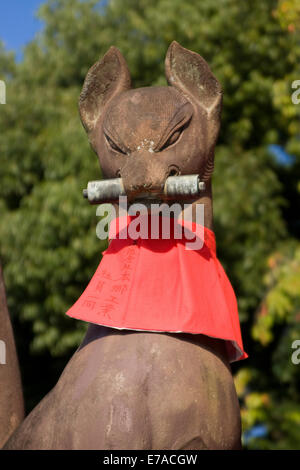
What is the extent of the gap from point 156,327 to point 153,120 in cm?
67

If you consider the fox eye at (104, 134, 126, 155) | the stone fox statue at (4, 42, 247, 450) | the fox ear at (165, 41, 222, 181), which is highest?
the fox ear at (165, 41, 222, 181)

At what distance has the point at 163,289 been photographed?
6.38 feet

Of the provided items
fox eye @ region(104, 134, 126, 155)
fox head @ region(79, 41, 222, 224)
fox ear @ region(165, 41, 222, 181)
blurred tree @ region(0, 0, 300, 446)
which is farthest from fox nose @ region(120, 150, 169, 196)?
blurred tree @ region(0, 0, 300, 446)

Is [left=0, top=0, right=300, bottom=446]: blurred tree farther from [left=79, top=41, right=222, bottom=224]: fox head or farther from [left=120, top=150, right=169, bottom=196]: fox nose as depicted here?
[left=120, top=150, right=169, bottom=196]: fox nose

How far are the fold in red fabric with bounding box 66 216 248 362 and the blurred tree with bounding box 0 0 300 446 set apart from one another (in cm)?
370

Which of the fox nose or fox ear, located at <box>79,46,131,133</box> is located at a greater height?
fox ear, located at <box>79,46,131,133</box>

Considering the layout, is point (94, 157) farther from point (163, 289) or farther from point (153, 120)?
point (163, 289)

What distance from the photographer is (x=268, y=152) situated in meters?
7.91

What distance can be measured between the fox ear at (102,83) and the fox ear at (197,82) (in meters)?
0.18

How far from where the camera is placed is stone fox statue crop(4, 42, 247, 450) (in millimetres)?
1775

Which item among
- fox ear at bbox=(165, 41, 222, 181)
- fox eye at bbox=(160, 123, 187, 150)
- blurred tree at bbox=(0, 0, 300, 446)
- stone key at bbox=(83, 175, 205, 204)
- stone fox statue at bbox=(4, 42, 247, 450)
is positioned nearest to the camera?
stone fox statue at bbox=(4, 42, 247, 450)

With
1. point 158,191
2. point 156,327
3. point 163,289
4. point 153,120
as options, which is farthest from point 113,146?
point 156,327

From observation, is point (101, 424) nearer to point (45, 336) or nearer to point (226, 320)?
point (226, 320)

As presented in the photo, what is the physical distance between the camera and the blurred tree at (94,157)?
591 cm
